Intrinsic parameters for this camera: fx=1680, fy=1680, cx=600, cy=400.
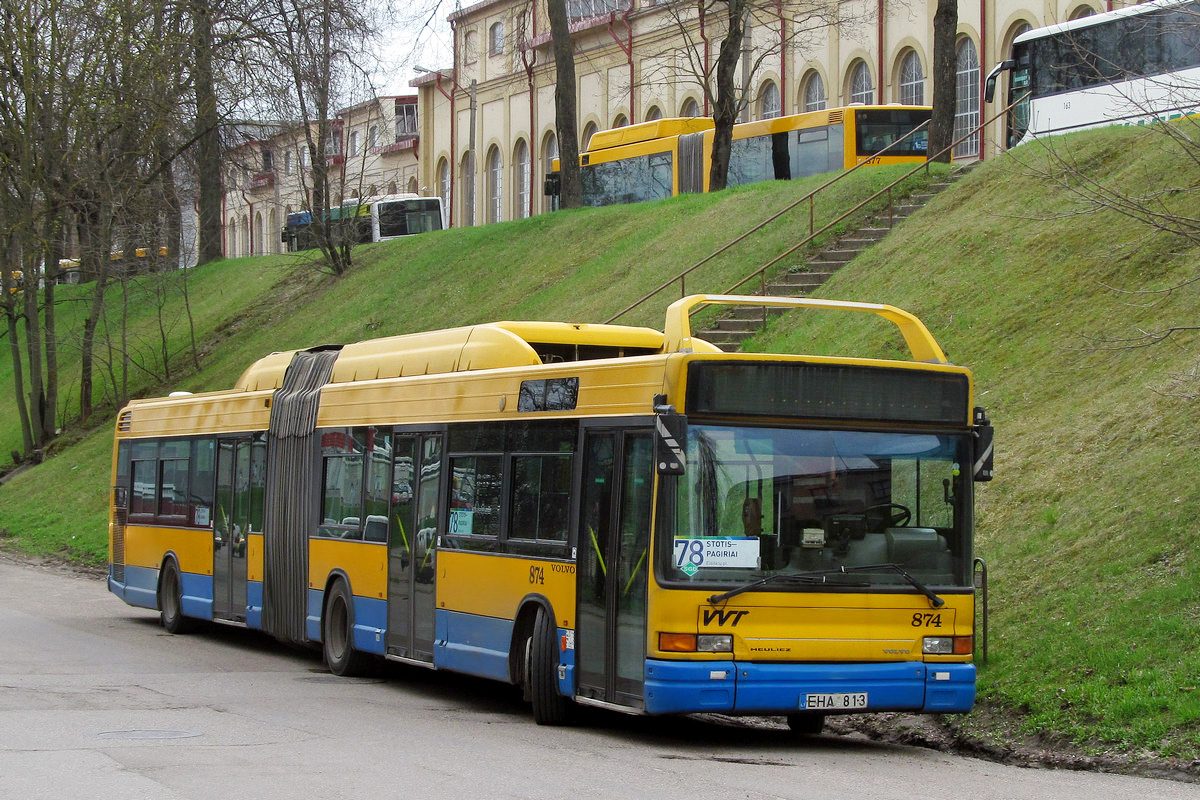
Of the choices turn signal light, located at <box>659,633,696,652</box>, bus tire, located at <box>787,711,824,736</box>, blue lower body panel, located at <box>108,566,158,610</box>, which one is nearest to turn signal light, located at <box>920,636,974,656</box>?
bus tire, located at <box>787,711,824,736</box>

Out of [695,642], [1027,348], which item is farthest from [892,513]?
[1027,348]

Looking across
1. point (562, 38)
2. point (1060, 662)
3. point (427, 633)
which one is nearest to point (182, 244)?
point (562, 38)

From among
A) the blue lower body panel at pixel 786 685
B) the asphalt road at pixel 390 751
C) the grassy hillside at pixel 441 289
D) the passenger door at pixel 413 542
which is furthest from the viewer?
the grassy hillside at pixel 441 289

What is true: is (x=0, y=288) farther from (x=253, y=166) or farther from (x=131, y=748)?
(x=131, y=748)

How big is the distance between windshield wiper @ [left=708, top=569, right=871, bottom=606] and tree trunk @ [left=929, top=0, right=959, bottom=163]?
2197 centimetres

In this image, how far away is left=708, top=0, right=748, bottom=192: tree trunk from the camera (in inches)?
1411

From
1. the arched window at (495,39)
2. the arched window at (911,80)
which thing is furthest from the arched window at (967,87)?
the arched window at (495,39)

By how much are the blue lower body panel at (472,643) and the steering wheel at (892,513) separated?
127 inches

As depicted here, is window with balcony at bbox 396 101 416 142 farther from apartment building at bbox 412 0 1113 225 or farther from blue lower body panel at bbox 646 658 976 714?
blue lower body panel at bbox 646 658 976 714

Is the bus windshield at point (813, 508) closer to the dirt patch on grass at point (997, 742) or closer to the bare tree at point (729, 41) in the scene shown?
the dirt patch on grass at point (997, 742)

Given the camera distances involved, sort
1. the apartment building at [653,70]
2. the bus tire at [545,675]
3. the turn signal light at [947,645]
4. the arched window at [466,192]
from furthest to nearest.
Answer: the arched window at [466,192] → the apartment building at [653,70] → the bus tire at [545,675] → the turn signal light at [947,645]

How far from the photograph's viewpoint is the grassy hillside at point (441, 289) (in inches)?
1267

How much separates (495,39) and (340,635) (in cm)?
5950

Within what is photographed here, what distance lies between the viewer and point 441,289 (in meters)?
40.7
